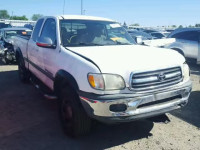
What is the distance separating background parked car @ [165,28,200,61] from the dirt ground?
5.55m

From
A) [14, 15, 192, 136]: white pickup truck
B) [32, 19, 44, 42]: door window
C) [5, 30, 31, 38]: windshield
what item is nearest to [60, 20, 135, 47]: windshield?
[14, 15, 192, 136]: white pickup truck

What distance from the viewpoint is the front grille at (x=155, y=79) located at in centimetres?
301

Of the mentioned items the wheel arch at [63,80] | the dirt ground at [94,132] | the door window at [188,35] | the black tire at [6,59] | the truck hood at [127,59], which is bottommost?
the dirt ground at [94,132]

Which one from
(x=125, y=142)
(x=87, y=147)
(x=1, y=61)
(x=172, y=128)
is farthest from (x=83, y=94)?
(x=1, y=61)

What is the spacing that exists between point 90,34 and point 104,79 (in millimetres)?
1667

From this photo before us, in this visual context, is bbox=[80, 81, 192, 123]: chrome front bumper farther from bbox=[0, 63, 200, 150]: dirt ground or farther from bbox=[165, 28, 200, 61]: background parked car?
bbox=[165, 28, 200, 61]: background parked car

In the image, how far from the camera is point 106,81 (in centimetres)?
293

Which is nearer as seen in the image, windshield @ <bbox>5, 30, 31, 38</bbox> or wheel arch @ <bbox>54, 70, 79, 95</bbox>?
wheel arch @ <bbox>54, 70, 79, 95</bbox>

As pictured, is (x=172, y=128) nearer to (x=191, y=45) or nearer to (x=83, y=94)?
(x=83, y=94)

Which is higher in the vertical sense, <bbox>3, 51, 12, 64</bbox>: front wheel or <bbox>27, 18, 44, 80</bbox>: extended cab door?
<bbox>27, 18, 44, 80</bbox>: extended cab door

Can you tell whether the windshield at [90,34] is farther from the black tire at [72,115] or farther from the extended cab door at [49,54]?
the black tire at [72,115]

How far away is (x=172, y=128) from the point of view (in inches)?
157

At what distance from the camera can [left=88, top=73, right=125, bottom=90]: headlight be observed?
2.92 meters

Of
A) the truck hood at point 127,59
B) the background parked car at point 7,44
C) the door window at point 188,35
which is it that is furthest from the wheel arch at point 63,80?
the door window at point 188,35
